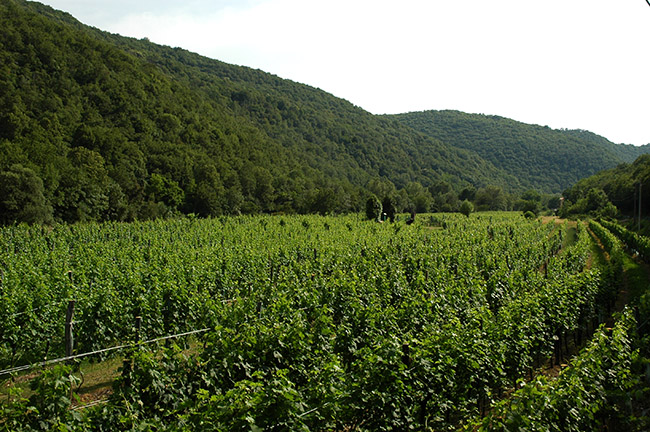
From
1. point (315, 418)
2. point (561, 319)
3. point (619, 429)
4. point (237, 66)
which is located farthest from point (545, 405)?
point (237, 66)

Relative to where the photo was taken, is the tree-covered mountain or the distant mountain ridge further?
the tree-covered mountain

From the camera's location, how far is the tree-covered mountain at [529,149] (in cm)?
14088

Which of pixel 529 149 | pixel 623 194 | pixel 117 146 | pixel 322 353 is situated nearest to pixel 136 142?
pixel 117 146

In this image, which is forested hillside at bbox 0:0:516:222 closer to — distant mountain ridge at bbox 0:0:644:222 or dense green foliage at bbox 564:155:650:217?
distant mountain ridge at bbox 0:0:644:222

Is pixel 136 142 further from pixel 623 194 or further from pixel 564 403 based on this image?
pixel 623 194

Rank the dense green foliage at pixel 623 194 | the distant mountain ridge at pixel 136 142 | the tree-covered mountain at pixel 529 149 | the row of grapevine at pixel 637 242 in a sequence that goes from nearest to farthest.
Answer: the row of grapevine at pixel 637 242, the distant mountain ridge at pixel 136 142, the dense green foliage at pixel 623 194, the tree-covered mountain at pixel 529 149

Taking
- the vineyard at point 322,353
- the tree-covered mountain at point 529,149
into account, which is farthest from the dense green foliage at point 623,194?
the tree-covered mountain at point 529,149

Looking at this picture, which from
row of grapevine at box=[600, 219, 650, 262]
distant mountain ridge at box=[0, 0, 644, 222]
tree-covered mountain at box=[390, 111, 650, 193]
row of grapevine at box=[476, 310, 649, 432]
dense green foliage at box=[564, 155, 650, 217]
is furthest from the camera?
tree-covered mountain at box=[390, 111, 650, 193]

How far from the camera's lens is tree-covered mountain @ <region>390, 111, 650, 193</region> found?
5546 inches

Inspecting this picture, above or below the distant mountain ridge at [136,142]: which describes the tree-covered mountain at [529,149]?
above

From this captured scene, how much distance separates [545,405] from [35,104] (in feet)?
206

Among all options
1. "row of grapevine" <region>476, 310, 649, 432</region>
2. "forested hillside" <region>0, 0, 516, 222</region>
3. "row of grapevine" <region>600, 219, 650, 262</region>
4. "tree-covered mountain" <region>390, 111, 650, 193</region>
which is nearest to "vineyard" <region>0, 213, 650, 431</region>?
"row of grapevine" <region>476, 310, 649, 432</region>

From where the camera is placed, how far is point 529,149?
500 feet

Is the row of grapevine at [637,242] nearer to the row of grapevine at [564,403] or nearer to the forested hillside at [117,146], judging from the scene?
the row of grapevine at [564,403]
